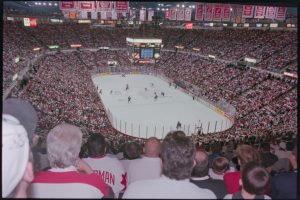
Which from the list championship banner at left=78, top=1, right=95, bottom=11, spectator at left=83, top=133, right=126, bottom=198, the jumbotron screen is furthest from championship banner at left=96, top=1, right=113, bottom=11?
spectator at left=83, top=133, right=126, bottom=198

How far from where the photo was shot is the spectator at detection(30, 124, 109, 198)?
2.24 m

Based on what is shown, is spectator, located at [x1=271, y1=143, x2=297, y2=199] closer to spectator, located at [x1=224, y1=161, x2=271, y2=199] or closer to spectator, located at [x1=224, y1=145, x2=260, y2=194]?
spectator, located at [x1=224, y1=145, x2=260, y2=194]

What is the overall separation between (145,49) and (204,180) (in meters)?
27.6

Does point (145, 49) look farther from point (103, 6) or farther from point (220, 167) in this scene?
point (220, 167)

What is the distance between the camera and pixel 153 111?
75.0 ft

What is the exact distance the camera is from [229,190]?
328cm

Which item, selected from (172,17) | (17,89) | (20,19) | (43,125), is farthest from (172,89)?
(20,19)

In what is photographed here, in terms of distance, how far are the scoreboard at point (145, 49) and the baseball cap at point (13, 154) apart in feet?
92.5

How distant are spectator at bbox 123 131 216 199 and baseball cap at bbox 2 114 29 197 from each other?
2.49 feet

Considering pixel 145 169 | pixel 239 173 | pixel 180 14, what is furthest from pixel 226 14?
pixel 145 169

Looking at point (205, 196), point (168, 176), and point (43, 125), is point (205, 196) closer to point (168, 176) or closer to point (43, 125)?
point (168, 176)

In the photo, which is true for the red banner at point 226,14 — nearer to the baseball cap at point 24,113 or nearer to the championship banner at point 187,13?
the championship banner at point 187,13

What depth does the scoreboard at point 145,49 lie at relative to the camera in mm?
30188

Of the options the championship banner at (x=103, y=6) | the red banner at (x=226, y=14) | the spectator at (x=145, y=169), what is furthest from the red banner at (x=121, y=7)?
the spectator at (x=145, y=169)
